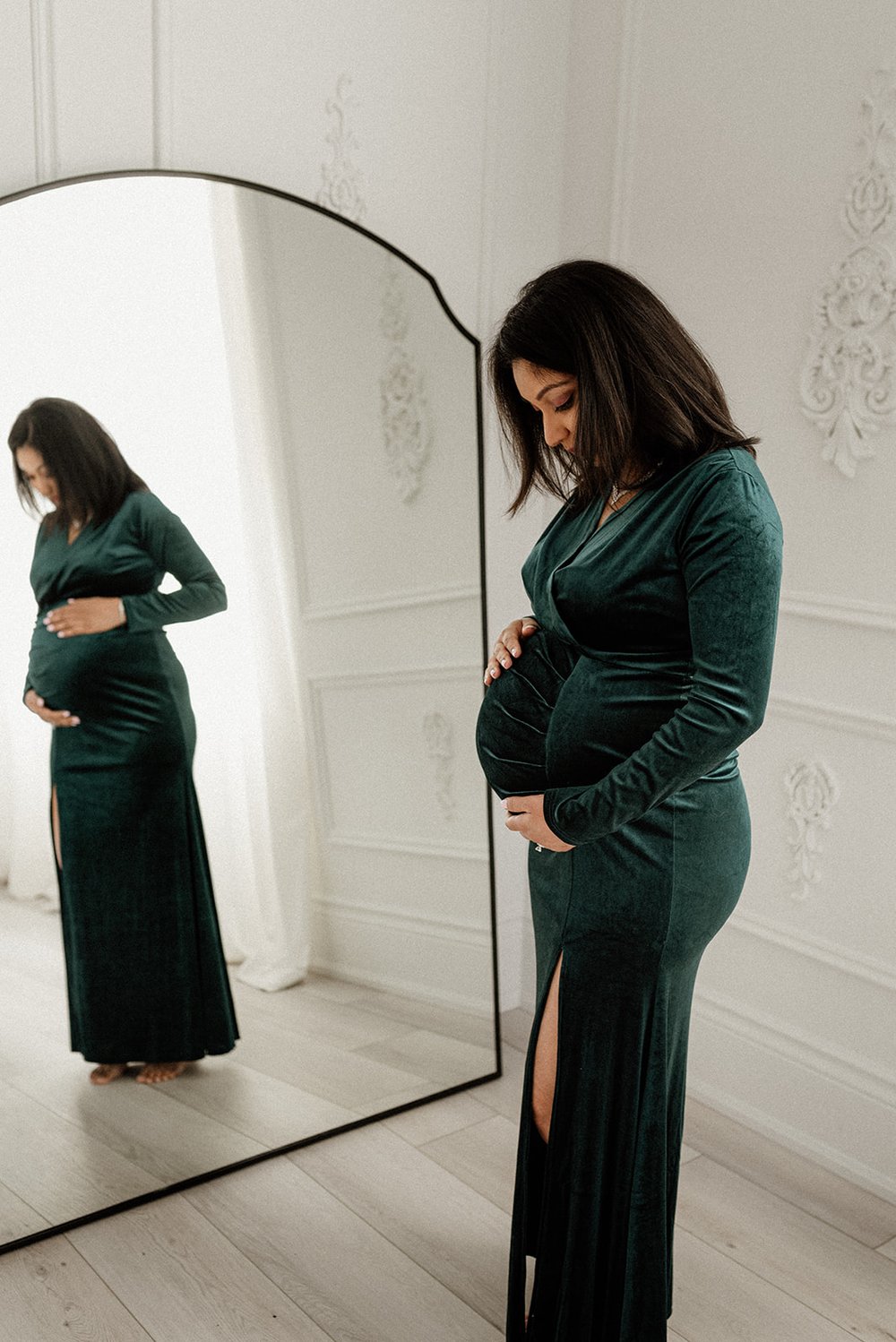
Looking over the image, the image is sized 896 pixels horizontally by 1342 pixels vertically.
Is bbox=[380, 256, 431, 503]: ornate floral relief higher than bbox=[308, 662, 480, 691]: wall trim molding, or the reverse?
bbox=[380, 256, 431, 503]: ornate floral relief

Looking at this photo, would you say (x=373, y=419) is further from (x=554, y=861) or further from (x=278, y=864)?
(x=554, y=861)

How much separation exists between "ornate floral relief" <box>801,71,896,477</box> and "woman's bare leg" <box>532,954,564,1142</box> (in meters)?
1.09

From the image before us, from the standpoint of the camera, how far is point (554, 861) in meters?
1.56

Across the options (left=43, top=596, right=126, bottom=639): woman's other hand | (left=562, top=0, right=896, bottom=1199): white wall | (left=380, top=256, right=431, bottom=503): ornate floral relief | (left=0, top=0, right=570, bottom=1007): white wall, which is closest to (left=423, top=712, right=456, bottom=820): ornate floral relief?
(left=0, top=0, right=570, bottom=1007): white wall

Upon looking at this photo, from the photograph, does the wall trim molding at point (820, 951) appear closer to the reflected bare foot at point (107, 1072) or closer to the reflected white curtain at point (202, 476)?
the reflected white curtain at point (202, 476)

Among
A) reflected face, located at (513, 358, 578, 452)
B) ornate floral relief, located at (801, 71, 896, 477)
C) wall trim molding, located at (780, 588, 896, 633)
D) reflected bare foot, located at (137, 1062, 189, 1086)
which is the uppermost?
ornate floral relief, located at (801, 71, 896, 477)

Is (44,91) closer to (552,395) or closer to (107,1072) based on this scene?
(552,395)

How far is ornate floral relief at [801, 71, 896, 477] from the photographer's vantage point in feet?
6.45

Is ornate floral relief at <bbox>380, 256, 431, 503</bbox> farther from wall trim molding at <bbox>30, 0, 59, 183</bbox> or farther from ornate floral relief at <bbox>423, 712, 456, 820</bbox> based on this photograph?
wall trim molding at <bbox>30, 0, 59, 183</bbox>

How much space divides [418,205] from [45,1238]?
6.54ft

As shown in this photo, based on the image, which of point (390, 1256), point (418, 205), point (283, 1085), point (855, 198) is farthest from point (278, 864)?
point (855, 198)

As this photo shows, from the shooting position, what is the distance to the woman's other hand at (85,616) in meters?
1.87

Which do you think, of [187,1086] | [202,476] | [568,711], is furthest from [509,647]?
[187,1086]

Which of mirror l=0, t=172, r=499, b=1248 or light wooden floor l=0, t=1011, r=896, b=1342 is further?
mirror l=0, t=172, r=499, b=1248
